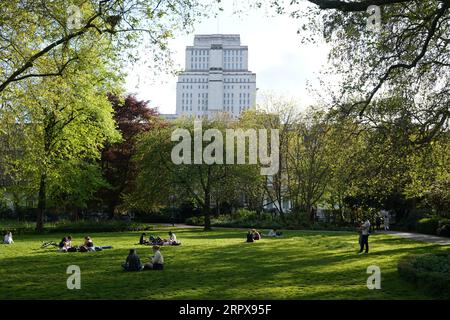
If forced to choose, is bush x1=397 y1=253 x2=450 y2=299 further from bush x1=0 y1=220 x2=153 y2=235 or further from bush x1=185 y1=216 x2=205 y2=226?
bush x1=185 y1=216 x2=205 y2=226

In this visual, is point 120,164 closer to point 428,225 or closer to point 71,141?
point 71,141

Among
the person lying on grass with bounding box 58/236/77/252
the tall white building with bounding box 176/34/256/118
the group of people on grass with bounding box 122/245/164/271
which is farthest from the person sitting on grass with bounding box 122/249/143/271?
the tall white building with bounding box 176/34/256/118

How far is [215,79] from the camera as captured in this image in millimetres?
A: 181125

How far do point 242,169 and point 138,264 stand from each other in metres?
29.8

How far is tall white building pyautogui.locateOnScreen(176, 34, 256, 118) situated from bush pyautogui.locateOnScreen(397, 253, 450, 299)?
160443 mm

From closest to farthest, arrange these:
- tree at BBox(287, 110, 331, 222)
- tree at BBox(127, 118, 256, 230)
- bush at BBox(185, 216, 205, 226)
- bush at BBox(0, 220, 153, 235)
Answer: bush at BBox(0, 220, 153, 235), tree at BBox(127, 118, 256, 230), tree at BBox(287, 110, 331, 222), bush at BBox(185, 216, 205, 226)

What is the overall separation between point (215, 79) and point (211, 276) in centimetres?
16942

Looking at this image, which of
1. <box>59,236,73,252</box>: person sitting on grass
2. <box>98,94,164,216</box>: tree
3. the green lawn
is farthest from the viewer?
<box>98,94,164,216</box>: tree

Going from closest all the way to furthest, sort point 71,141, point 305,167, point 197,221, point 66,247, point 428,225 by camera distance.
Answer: point 66,247 < point 428,225 < point 71,141 < point 305,167 < point 197,221

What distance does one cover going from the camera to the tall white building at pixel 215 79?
7101 inches

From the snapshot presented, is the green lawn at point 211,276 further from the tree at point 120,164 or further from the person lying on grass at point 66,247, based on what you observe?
the tree at point 120,164

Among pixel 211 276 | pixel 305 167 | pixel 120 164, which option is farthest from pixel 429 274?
pixel 120 164

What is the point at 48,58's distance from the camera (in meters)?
23.7

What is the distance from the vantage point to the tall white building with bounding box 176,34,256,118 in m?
180
